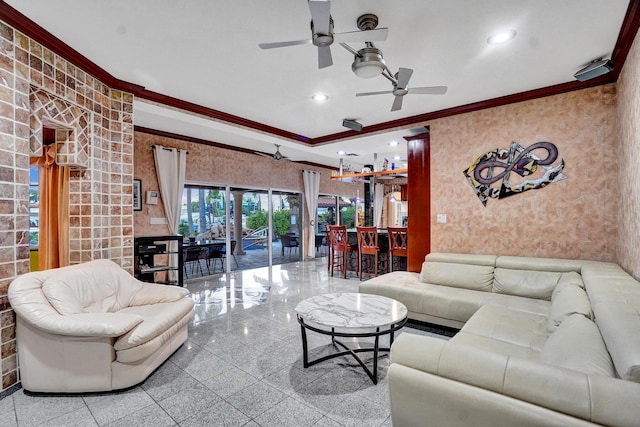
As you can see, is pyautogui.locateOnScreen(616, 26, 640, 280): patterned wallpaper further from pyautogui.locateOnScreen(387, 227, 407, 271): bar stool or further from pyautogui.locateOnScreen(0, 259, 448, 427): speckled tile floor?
pyautogui.locateOnScreen(387, 227, 407, 271): bar stool

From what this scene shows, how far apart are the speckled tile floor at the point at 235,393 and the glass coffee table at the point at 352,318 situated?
12 centimetres

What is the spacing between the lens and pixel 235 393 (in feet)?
7.52

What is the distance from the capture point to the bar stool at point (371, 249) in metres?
5.76

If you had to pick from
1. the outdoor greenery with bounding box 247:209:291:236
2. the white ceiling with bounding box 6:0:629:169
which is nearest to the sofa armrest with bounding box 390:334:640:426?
the white ceiling with bounding box 6:0:629:169

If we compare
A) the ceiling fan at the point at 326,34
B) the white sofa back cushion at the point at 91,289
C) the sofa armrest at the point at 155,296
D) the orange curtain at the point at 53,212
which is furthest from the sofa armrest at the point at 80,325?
the ceiling fan at the point at 326,34

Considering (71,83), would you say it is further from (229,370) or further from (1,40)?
(229,370)

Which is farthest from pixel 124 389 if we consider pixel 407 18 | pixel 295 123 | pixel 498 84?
pixel 498 84

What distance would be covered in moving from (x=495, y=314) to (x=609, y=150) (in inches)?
91.1

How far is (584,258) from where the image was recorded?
3484 millimetres

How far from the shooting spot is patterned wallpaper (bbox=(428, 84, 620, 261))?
3373 millimetres

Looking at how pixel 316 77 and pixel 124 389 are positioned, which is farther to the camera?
pixel 316 77

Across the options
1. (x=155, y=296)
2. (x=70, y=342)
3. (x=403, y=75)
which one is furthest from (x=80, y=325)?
(x=403, y=75)

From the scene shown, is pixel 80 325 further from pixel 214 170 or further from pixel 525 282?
pixel 214 170

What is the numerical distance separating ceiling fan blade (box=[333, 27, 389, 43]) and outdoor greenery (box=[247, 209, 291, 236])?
241 inches
